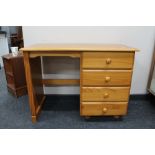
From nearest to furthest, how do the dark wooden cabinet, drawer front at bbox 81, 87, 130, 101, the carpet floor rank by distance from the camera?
drawer front at bbox 81, 87, 130, 101
the carpet floor
the dark wooden cabinet

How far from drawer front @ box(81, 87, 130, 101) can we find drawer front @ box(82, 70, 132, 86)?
50mm

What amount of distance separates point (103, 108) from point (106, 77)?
328 millimetres

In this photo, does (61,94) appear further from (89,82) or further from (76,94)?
(89,82)

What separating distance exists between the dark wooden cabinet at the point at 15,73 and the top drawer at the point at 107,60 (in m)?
1.10

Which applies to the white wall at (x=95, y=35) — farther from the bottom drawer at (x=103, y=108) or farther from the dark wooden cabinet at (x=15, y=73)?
the bottom drawer at (x=103, y=108)

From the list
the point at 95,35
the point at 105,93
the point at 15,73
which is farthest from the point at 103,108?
the point at 15,73

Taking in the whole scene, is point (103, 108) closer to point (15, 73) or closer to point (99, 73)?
point (99, 73)

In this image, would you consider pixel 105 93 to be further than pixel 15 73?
No

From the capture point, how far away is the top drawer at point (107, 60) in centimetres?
121

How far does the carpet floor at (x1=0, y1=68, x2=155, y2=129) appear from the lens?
1.43 meters

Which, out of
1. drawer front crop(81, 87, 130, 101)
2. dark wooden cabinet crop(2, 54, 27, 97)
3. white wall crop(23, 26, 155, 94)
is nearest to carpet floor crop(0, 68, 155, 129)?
dark wooden cabinet crop(2, 54, 27, 97)

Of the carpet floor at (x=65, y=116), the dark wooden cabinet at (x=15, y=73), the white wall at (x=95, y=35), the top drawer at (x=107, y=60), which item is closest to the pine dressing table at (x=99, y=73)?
the top drawer at (x=107, y=60)

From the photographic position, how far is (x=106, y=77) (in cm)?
128

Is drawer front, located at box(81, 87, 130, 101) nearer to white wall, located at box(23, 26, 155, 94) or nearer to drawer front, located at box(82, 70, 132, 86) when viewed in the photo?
drawer front, located at box(82, 70, 132, 86)
